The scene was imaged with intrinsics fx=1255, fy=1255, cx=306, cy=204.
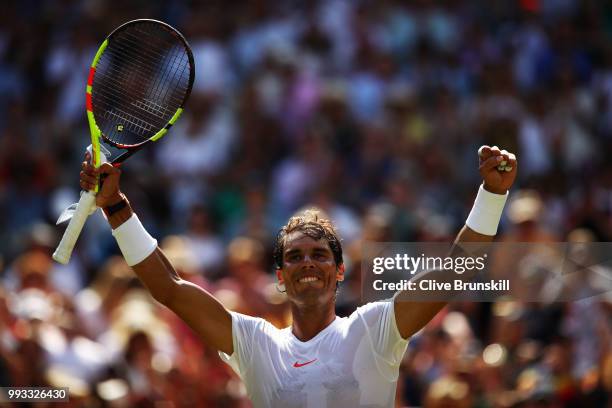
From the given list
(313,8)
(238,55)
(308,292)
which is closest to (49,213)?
(238,55)

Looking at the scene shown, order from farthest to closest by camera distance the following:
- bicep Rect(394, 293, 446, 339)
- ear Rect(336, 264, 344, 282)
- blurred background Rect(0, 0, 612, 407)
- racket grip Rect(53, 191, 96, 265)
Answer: blurred background Rect(0, 0, 612, 407) → ear Rect(336, 264, 344, 282) → racket grip Rect(53, 191, 96, 265) → bicep Rect(394, 293, 446, 339)

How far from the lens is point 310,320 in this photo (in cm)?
556

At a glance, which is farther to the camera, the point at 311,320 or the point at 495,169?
the point at 311,320

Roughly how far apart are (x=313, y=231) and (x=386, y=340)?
0.61 meters

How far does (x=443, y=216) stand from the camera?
10.8 m

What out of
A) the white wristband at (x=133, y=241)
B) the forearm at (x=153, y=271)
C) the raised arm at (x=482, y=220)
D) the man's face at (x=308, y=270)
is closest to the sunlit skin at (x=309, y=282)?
the man's face at (x=308, y=270)

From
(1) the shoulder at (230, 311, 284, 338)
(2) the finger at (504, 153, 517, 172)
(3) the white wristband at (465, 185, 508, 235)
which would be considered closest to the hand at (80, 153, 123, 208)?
(1) the shoulder at (230, 311, 284, 338)

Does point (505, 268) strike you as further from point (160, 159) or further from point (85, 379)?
point (160, 159)

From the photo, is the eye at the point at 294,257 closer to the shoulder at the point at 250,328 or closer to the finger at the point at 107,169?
the shoulder at the point at 250,328

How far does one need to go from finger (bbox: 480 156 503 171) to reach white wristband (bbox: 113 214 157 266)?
1.51 m

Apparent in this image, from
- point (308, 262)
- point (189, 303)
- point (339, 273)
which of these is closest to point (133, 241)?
point (189, 303)

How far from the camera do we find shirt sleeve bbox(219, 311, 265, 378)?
18.1 feet

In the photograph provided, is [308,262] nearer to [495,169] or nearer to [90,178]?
[495,169]

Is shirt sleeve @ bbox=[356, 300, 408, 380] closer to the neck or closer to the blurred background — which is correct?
the neck
